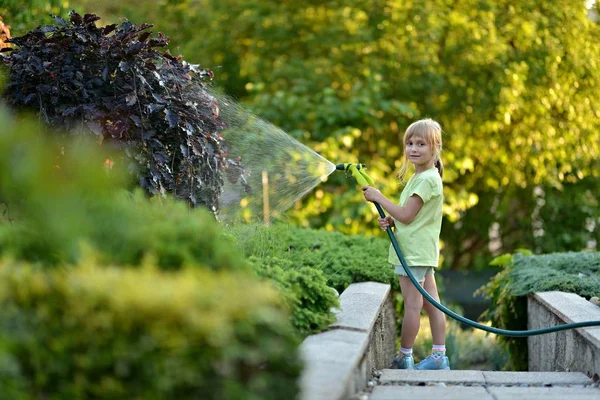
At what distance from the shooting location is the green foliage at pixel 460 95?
964 centimetres

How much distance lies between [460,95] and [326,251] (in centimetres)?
498

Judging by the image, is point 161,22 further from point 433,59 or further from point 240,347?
point 240,347

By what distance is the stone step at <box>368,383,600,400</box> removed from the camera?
336cm

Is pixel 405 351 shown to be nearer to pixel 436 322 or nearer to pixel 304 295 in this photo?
pixel 436 322

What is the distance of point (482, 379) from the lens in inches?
154

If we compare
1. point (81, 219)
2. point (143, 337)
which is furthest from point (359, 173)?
point (143, 337)

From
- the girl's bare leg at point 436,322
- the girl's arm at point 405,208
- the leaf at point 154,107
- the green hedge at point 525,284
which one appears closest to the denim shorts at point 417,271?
the girl's bare leg at point 436,322

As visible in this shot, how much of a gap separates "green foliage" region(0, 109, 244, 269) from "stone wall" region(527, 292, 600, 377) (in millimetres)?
1939

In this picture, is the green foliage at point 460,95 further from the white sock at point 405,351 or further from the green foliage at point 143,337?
the green foliage at point 143,337

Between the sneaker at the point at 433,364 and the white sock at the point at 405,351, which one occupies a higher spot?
the white sock at the point at 405,351

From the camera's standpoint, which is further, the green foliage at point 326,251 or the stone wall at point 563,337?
the green foliage at point 326,251

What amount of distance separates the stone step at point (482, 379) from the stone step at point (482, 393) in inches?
5.7

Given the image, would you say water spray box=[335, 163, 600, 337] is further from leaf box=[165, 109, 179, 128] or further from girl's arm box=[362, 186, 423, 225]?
leaf box=[165, 109, 179, 128]

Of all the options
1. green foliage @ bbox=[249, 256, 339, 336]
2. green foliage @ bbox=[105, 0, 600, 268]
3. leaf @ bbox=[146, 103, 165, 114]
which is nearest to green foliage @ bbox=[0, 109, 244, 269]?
green foliage @ bbox=[249, 256, 339, 336]
